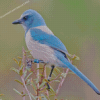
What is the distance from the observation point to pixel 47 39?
2.42 m

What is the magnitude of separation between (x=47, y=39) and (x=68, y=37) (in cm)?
134

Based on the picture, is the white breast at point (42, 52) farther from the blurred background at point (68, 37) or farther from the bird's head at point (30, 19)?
the blurred background at point (68, 37)

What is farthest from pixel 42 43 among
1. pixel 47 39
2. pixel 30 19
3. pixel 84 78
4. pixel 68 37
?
pixel 68 37

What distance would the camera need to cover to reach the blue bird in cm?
222

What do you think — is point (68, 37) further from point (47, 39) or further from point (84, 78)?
point (84, 78)

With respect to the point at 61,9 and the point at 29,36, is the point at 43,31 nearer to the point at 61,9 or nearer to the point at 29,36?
the point at 29,36

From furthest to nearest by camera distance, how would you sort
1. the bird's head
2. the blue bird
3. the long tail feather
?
the bird's head < the blue bird < the long tail feather

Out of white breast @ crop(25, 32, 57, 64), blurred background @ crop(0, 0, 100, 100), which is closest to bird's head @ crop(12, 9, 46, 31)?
white breast @ crop(25, 32, 57, 64)

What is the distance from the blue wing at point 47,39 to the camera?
7.37 ft

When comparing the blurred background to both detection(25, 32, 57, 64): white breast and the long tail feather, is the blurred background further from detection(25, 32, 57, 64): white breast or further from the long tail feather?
the long tail feather

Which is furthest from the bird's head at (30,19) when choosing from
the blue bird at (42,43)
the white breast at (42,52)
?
the white breast at (42,52)

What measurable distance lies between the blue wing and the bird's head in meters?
0.09

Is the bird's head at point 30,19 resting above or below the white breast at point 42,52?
above

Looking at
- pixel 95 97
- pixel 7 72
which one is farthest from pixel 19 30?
pixel 95 97
